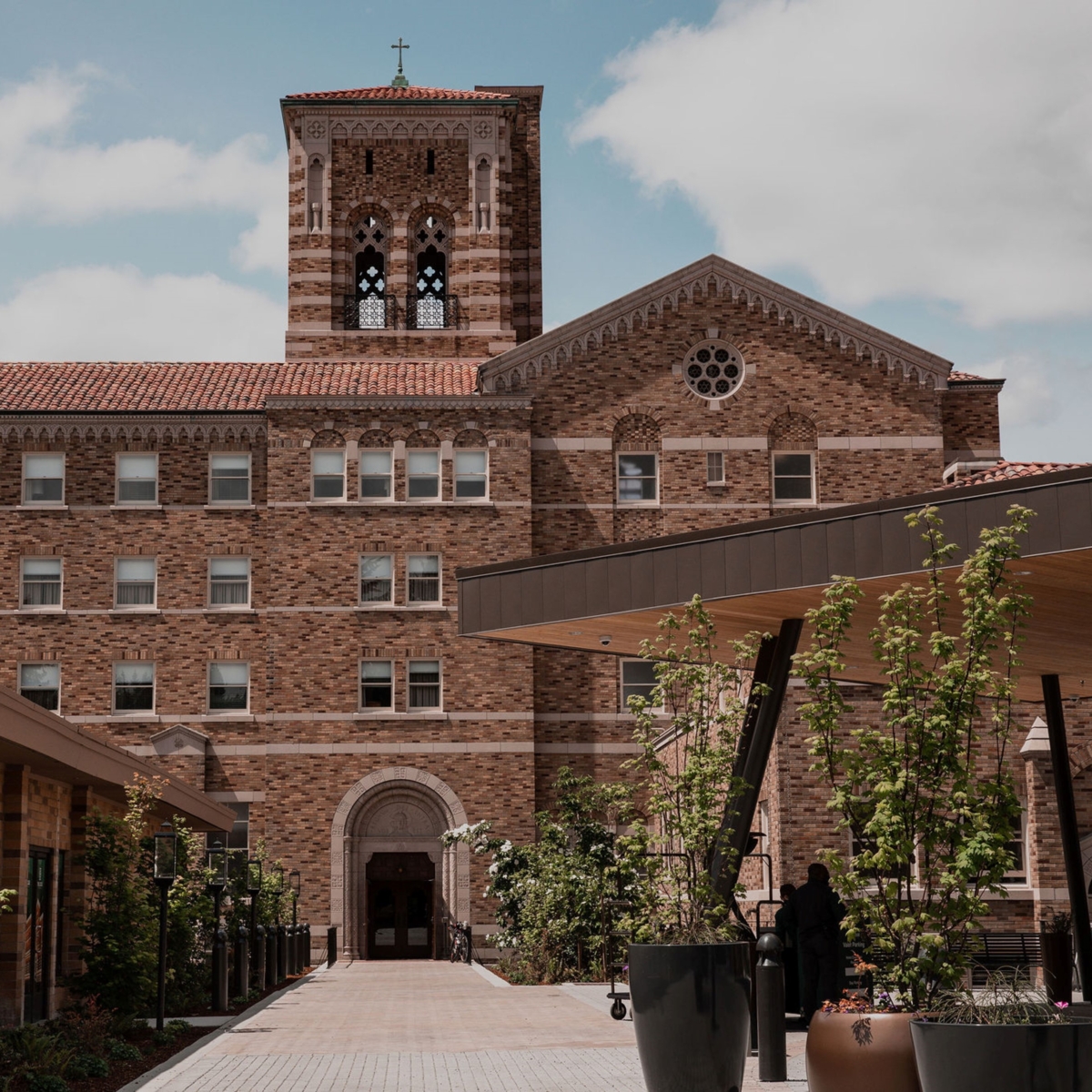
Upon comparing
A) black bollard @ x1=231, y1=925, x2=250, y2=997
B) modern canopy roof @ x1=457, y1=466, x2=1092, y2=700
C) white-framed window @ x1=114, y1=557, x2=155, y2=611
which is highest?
white-framed window @ x1=114, y1=557, x2=155, y2=611

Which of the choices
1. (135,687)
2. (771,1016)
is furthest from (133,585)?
(771,1016)

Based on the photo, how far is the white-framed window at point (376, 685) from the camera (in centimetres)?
4322

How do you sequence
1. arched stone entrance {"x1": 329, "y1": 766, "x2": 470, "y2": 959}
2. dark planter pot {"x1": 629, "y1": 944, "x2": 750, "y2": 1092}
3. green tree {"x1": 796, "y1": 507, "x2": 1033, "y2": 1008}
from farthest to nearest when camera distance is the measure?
arched stone entrance {"x1": 329, "y1": 766, "x2": 470, "y2": 959}, dark planter pot {"x1": 629, "y1": 944, "x2": 750, "y2": 1092}, green tree {"x1": 796, "y1": 507, "x2": 1033, "y2": 1008}

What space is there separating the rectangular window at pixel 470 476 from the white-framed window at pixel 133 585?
28.3 ft

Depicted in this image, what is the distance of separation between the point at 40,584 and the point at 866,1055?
121ft

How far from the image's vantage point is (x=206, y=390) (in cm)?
4609

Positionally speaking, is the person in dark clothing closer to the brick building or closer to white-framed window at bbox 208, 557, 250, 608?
the brick building

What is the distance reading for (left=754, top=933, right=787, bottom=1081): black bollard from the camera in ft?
45.1

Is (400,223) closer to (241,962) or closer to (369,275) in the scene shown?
(369,275)

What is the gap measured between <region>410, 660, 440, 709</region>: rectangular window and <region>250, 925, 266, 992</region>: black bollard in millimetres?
14049

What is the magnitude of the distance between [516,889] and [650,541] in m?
18.2

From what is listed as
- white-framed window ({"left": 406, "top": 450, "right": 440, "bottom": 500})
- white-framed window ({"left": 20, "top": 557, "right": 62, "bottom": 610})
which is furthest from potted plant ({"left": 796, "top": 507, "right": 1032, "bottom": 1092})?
white-framed window ({"left": 20, "top": 557, "right": 62, "bottom": 610})

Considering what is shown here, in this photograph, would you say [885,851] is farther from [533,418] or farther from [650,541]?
[533,418]

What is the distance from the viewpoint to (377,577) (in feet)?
143
